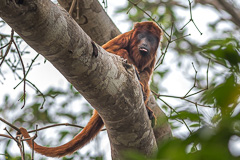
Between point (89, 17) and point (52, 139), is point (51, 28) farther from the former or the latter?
point (52, 139)

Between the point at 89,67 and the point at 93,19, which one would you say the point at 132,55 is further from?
the point at 89,67

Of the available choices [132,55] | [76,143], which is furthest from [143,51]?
[76,143]

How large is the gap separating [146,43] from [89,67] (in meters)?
2.13

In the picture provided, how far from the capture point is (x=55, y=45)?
161cm

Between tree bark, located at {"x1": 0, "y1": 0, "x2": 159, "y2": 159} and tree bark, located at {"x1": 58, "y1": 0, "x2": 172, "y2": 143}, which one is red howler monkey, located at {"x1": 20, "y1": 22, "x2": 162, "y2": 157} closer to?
tree bark, located at {"x1": 58, "y1": 0, "x2": 172, "y2": 143}

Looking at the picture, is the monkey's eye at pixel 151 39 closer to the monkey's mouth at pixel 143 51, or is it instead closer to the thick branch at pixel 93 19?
the monkey's mouth at pixel 143 51

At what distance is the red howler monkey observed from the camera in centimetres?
282

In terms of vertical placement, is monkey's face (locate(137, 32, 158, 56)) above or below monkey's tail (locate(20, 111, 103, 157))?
above

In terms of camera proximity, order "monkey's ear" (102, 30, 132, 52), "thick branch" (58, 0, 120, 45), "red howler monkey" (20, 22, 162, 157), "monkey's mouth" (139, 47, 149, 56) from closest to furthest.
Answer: "red howler monkey" (20, 22, 162, 157)
"thick branch" (58, 0, 120, 45)
"monkey's ear" (102, 30, 132, 52)
"monkey's mouth" (139, 47, 149, 56)

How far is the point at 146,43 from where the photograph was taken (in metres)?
3.85

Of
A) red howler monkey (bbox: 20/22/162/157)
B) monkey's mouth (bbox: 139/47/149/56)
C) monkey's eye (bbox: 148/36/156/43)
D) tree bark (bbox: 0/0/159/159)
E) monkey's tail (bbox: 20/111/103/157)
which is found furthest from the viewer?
monkey's eye (bbox: 148/36/156/43)

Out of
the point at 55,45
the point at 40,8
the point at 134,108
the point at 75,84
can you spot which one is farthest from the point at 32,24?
the point at 134,108

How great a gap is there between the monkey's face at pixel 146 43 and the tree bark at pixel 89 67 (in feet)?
4.71

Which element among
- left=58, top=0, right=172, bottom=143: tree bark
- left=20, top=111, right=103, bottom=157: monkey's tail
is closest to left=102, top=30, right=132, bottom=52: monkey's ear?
left=58, top=0, right=172, bottom=143: tree bark
